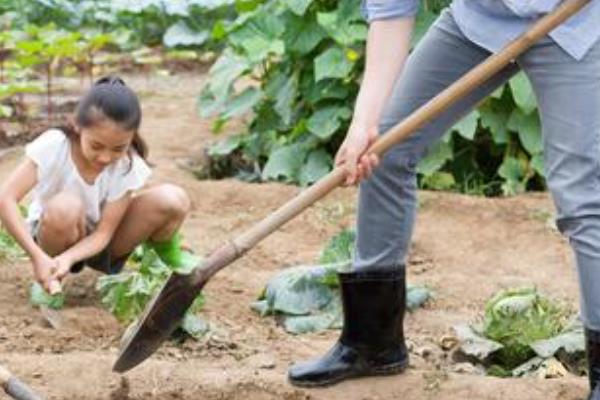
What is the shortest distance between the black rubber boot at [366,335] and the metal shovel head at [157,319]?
37 cm

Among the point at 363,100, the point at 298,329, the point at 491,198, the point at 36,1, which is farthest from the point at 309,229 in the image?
the point at 36,1

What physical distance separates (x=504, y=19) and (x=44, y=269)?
5.05 ft

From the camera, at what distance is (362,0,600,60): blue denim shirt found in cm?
334

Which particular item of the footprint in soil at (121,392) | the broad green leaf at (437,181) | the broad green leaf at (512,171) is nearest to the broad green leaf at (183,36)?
the broad green leaf at (437,181)

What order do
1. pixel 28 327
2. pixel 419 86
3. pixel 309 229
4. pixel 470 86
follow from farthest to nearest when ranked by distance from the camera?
pixel 309 229 < pixel 28 327 < pixel 419 86 < pixel 470 86

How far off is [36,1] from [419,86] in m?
6.31

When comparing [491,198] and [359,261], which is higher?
[359,261]

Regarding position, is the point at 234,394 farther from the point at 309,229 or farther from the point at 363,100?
the point at 309,229

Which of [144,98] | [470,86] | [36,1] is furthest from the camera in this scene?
[36,1]

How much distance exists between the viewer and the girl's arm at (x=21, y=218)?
4180 millimetres

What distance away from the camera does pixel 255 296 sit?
473 centimetres

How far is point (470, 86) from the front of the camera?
3.37 meters

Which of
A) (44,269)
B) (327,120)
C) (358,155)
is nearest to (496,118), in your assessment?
(327,120)

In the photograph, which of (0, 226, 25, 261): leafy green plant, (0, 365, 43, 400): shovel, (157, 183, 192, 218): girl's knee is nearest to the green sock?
(157, 183, 192, 218): girl's knee
